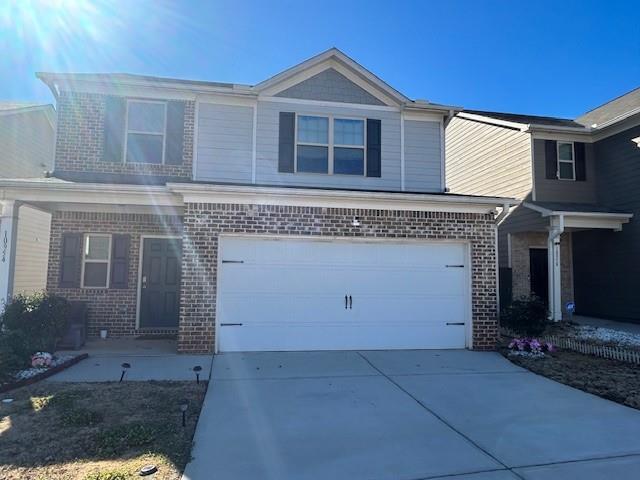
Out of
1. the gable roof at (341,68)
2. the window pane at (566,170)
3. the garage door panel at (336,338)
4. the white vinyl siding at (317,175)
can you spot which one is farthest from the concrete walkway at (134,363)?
the window pane at (566,170)

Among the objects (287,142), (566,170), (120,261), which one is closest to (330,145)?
(287,142)

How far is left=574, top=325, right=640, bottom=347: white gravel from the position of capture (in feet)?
30.8

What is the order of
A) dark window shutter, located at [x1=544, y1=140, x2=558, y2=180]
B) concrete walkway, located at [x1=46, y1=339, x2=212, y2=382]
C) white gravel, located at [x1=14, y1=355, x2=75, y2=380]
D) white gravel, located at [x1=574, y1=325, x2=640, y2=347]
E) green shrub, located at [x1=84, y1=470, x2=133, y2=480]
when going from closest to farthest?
green shrub, located at [x1=84, y1=470, x2=133, y2=480] < white gravel, located at [x1=14, y1=355, x2=75, y2=380] < concrete walkway, located at [x1=46, y1=339, x2=212, y2=382] < white gravel, located at [x1=574, y1=325, x2=640, y2=347] < dark window shutter, located at [x1=544, y1=140, x2=558, y2=180]

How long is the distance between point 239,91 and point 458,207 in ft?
17.7

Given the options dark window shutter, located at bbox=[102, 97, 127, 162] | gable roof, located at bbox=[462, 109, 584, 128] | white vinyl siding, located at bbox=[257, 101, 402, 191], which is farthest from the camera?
gable roof, located at bbox=[462, 109, 584, 128]

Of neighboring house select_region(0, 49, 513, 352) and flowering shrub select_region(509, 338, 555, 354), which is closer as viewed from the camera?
neighboring house select_region(0, 49, 513, 352)

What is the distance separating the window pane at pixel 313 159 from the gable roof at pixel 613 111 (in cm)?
881

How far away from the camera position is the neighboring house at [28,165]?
1208 cm

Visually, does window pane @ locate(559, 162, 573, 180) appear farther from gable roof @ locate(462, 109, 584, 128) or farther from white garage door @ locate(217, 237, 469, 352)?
white garage door @ locate(217, 237, 469, 352)

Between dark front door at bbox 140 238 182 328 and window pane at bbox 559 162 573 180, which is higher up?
window pane at bbox 559 162 573 180

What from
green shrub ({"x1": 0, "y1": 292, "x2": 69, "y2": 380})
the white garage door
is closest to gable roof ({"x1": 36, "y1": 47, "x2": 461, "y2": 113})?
the white garage door

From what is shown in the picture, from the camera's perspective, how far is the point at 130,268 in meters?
9.80

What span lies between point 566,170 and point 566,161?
28 centimetres

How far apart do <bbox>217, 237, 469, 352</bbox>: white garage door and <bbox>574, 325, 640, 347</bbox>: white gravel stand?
3.44 meters
